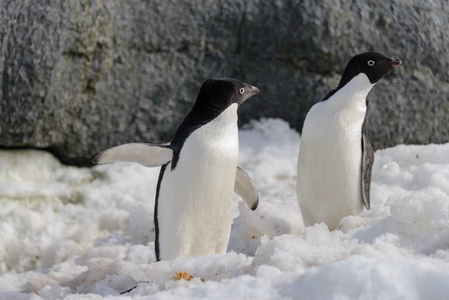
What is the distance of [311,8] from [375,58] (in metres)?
1.52

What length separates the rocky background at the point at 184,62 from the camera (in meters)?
3.88

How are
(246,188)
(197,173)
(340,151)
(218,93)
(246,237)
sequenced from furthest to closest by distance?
(246,237)
(340,151)
(246,188)
(218,93)
(197,173)

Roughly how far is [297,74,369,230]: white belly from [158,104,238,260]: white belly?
618 mm

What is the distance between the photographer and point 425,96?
4.87 m

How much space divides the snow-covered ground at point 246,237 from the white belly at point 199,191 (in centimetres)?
21

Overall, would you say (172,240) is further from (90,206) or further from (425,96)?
(425,96)

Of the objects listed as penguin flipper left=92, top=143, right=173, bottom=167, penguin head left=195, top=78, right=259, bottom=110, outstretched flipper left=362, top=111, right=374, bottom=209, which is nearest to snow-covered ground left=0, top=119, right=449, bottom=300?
outstretched flipper left=362, top=111, right=374, bottom=209

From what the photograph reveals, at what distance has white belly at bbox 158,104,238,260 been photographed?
254cm

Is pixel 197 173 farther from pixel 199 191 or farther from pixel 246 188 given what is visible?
pixel 246 188

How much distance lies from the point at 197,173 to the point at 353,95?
3.34 ft

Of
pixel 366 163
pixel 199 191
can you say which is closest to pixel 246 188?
pixel 199 191

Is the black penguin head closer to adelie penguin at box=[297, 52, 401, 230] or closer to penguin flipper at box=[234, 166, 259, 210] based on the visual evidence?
adelie penguin at box=[297, 52, 401, 230]

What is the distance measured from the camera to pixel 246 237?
3.40 meters

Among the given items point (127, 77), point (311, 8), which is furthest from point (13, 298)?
point (311, 8)
